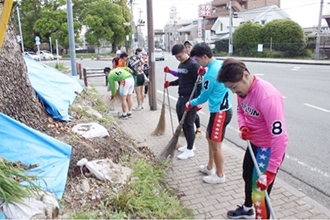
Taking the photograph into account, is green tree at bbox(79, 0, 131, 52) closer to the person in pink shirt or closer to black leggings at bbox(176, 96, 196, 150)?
black leggings at bbox(176, 96, 196, 150)

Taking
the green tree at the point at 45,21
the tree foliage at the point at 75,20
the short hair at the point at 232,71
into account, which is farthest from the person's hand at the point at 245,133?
the green tree at the point at 45,21

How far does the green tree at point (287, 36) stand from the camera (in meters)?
27.9

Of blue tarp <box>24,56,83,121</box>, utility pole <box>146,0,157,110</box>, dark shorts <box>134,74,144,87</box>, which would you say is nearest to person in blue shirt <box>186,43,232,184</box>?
blue tarp <box>24,56,83,121</box>

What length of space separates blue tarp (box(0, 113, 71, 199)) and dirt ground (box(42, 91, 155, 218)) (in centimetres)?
13

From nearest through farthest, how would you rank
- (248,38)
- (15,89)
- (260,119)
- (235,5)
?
(260,119) → (15,89) → (248,38) → (235,5)

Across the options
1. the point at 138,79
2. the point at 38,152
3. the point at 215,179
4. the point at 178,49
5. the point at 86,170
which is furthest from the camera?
the point at 138,79

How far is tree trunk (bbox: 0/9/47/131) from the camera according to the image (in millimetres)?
3266

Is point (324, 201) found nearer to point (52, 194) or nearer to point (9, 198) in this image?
point (52, 194)

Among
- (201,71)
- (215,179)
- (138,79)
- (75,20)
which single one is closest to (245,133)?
(215,179)

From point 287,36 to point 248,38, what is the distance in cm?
485

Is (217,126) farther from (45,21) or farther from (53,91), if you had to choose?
(45,21)

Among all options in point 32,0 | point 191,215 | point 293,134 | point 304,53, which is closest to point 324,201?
point 191,215

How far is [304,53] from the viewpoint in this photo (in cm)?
2794

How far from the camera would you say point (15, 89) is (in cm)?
341
